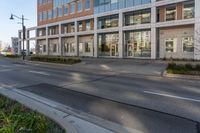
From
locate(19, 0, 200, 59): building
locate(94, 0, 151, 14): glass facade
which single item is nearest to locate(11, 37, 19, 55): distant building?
locate(19, 0, 200, 59): building

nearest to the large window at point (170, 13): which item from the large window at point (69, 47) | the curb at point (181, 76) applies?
the curb at point (181, 76)

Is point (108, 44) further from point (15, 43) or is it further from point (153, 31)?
point (15, 43)

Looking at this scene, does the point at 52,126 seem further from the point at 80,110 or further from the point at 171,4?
the point at 171,4

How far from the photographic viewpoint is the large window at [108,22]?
109ft

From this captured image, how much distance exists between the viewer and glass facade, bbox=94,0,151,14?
97.3ft

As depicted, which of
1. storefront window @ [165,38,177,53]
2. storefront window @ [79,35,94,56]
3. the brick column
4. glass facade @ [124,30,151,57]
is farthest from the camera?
storefront window @ [79,35,94,56]

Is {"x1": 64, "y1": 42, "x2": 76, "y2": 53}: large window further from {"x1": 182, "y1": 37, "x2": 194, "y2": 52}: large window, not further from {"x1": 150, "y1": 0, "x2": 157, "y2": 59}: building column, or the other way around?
{"x1": 182, "y1": 37, "x2": 194, "y2": 52}: large window

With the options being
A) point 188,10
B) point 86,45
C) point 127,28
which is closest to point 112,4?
point 127,28

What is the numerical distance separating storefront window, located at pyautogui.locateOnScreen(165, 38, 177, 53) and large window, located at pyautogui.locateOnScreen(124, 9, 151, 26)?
4.12m

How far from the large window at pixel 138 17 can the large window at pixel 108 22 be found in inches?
84.4

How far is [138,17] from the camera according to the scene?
30.1 meters

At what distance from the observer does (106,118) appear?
584cm

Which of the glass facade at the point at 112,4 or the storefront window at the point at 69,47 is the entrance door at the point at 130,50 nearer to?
the glass facade at the point at 112,4

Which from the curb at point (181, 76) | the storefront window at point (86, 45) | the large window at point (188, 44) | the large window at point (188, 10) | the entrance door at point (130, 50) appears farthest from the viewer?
the storefront window at point (86, 45)
